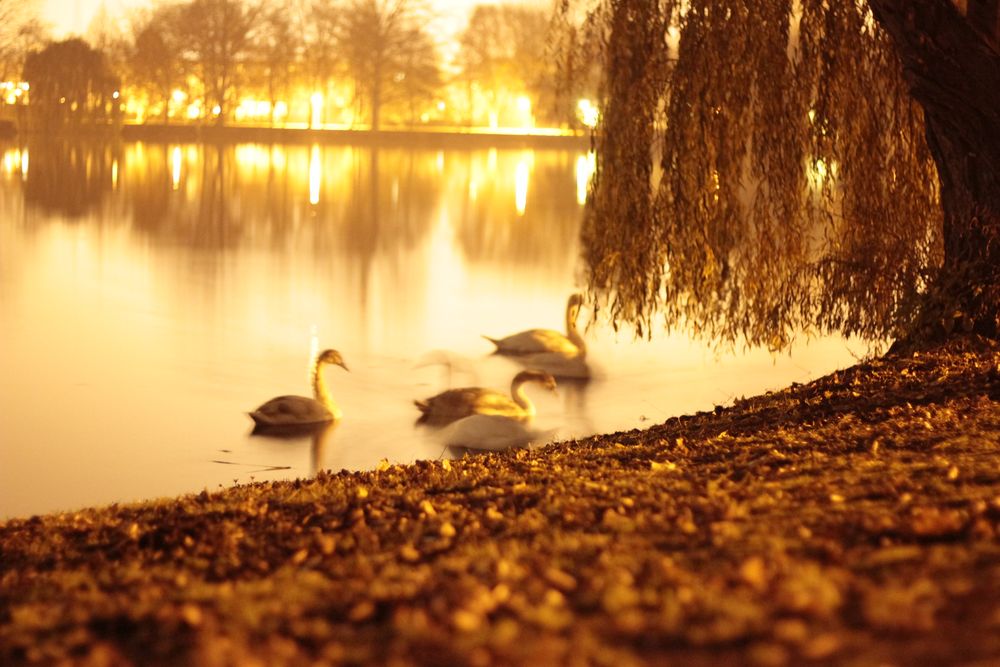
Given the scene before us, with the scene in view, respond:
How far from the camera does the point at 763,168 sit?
11.4 meters

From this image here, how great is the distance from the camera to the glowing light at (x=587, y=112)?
1172 centimetres

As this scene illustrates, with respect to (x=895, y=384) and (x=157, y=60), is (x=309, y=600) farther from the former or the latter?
(x=157, y=60)

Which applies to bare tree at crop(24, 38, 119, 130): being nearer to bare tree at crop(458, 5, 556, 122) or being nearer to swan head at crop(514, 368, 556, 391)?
bare tree at crop(458, 5, 556, 122)

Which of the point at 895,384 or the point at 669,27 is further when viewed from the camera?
the point at 669,27

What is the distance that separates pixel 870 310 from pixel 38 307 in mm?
14403

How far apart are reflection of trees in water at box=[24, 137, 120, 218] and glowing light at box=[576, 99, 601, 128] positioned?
1037 inches

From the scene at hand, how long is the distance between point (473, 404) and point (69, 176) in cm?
3933

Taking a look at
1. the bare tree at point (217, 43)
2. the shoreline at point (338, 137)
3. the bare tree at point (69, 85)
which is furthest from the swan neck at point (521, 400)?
the bare tree at point (217, 43)

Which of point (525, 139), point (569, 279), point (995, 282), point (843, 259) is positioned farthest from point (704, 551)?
point (525, 139)

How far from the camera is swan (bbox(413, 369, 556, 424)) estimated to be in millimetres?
13953

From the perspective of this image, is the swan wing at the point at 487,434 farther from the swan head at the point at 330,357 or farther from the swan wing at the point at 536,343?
the swan wing at the point at 536,343

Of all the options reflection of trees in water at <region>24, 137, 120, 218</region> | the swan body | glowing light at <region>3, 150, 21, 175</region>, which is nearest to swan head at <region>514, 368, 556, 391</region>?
the swan body

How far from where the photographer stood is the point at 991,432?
7.69 m

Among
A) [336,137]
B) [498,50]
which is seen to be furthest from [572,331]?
[498,50]
